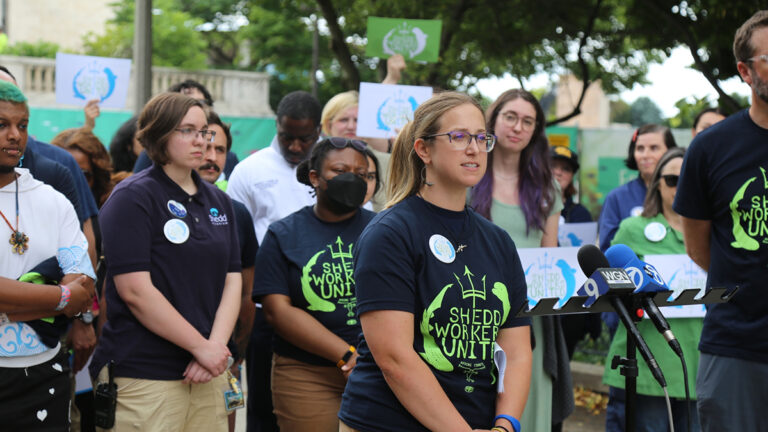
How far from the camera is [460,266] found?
2.85m

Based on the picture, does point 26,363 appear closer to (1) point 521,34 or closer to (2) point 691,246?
(2) point 691,246

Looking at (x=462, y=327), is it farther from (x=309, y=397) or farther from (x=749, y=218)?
(x=309, y=397)

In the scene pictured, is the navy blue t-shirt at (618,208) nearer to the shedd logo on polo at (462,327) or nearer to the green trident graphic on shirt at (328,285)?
the green trident graphic on shirt at (328,285)

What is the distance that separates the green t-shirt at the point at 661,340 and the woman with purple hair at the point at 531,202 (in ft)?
1.65

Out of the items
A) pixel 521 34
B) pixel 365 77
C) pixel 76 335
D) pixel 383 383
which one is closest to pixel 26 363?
pixel 76 335

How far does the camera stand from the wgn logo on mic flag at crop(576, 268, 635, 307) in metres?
2.64

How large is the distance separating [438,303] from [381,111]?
3394mm

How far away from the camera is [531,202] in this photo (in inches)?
176

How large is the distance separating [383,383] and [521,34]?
8.44 meters

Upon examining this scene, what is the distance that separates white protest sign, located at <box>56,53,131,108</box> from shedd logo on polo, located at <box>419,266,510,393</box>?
5040 millimetres

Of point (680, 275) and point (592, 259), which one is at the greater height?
point (592, 259)

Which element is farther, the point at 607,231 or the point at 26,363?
the point at 607,231

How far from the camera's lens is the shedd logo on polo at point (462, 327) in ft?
9.13

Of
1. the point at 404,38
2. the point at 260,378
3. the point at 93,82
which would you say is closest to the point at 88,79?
the point at 93,82
